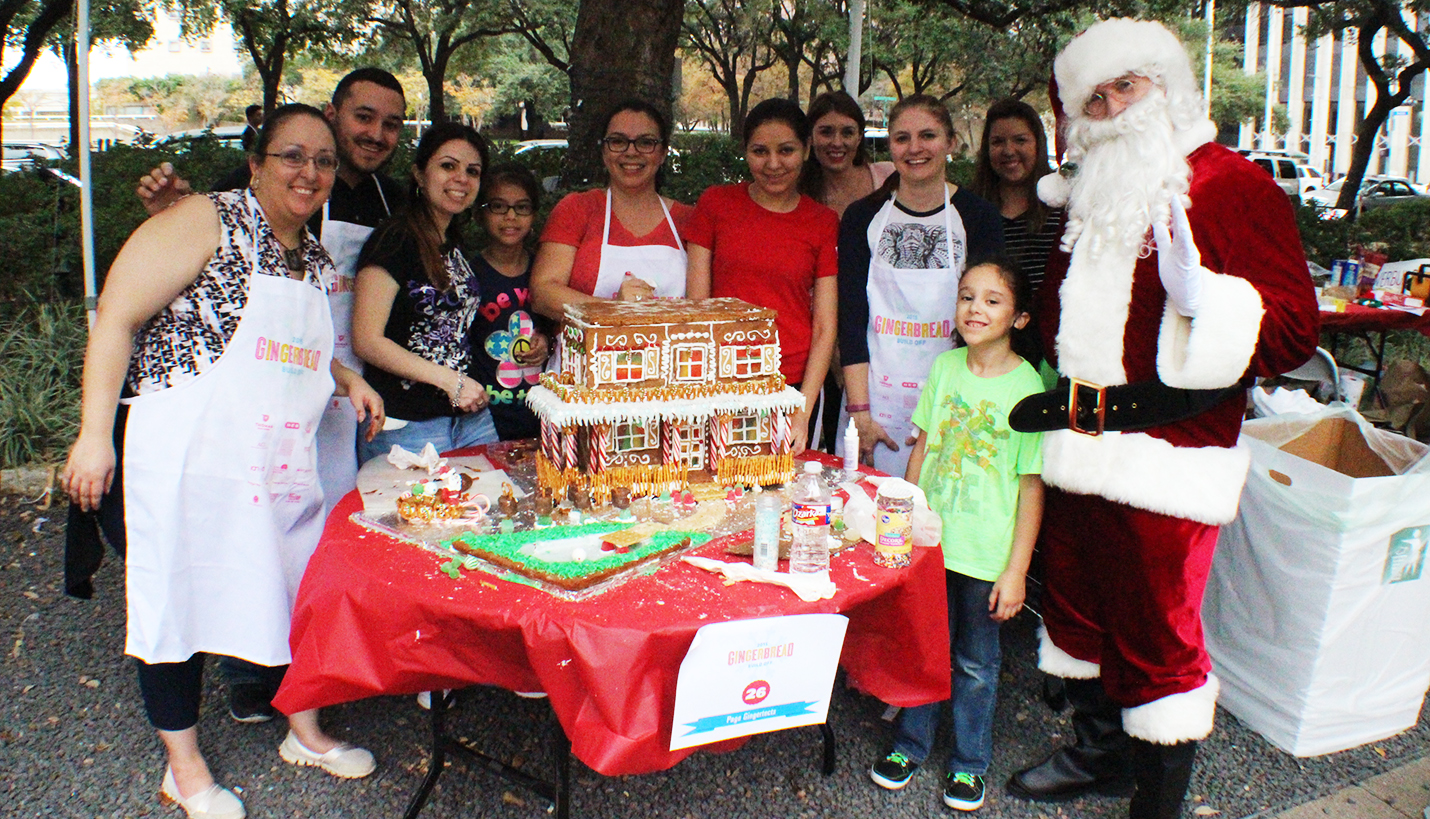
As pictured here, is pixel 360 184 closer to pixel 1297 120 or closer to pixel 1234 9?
pixel 1234 9

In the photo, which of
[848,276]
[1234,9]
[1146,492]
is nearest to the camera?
[1146,492]

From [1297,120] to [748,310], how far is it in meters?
47.2

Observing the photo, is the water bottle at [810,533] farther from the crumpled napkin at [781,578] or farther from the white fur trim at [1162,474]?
the white fur trim at [1162,474]

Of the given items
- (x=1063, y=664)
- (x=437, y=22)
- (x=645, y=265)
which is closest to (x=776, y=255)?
(x=645, y=265)

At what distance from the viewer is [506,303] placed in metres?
3.33

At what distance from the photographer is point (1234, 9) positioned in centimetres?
1410

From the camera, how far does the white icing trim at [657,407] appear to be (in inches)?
104

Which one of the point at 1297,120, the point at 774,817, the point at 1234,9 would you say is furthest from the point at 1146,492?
the point at 1297,120

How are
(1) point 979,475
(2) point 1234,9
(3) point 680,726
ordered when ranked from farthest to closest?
(2) point 1234,9, (1) point 979,475, (3) point 680,726

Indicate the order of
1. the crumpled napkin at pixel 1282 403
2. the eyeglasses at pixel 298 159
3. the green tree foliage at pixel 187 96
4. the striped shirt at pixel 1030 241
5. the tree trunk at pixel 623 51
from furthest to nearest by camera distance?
the green tree foliage at pixel 187 96
the tree trunk at pixel 623 51
the crumpled napkin at pixel 1282 403
the striped shirt at pixel 1030 241
the eyeglasses at pixel 298 159

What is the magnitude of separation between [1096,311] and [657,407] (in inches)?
45.9

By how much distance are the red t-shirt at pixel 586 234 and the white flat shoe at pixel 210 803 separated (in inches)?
73.6

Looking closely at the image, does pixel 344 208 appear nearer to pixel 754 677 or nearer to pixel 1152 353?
pixel 754 677

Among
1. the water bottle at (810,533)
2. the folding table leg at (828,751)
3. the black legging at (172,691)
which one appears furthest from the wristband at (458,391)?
the folding table leg at (828,751)
